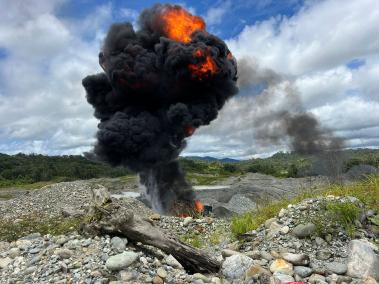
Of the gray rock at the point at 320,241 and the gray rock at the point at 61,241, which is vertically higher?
the gray rock at the point at 61,241

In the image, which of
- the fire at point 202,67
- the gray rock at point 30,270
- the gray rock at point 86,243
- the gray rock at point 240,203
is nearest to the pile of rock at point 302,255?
the gray rock at point 86,243

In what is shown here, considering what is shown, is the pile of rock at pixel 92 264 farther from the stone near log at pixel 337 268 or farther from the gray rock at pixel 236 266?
the stone near log at pixel 337 268

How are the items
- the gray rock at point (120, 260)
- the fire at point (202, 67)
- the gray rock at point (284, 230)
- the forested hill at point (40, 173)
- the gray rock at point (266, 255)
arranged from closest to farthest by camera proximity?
1. the gray rock at point (120, 260)
2. the gray rock at point (266, 255)
3. the gray rock at point (284, 230)
4. the fire at point (202, 67)
5. the forested hill at point (40, 173)

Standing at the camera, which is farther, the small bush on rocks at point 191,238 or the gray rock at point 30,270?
the small bush on rocks at point 191,238

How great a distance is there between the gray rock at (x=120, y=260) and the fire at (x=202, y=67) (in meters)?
35.9

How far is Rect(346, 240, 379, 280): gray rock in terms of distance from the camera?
8250 millimetres

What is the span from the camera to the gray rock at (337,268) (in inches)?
336

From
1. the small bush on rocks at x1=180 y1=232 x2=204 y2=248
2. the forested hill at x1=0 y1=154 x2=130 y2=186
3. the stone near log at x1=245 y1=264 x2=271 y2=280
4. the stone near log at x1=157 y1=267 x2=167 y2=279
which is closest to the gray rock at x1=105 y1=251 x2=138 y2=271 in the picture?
the stone near log at x1=157 y1=267 x2=167 y2=279

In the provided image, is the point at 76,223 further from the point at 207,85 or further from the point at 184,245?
the point at 207,85

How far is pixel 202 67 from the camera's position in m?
43.0

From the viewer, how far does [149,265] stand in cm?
823

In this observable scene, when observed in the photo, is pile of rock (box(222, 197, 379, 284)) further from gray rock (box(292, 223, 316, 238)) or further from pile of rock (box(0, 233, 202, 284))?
pile of rock (box(0, 233, 202, 284))

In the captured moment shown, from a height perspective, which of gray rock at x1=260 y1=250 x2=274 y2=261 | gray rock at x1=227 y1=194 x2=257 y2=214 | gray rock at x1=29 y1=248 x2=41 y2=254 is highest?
gray rock at x1=29 y1=248 x2=41 y2=254

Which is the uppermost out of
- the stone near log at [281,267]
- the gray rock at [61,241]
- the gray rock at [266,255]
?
the gray rock at [61,241]
